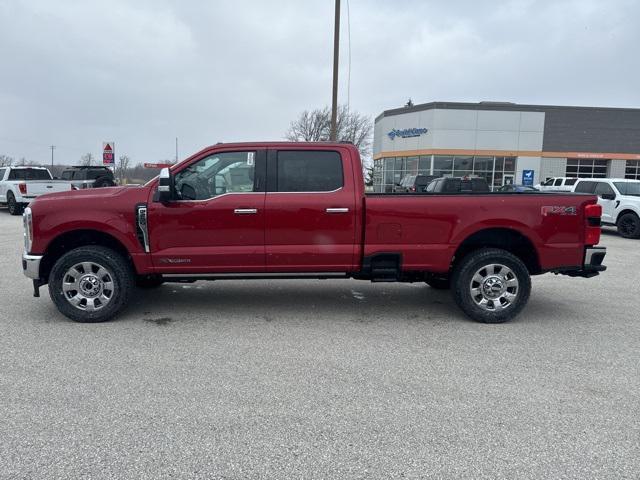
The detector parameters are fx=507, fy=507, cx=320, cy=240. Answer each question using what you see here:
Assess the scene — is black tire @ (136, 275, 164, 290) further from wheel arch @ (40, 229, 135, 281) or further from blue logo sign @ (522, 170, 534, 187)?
blue logo sign @ (522, 170, 534, 187)

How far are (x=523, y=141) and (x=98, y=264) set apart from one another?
134ft

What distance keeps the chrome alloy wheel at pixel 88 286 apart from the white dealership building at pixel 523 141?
1417 inches

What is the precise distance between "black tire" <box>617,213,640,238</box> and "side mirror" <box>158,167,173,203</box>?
45.8 ft

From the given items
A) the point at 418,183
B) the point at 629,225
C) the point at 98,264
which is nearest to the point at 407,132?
the point at 418,183

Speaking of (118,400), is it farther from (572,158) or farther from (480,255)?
(572,158)

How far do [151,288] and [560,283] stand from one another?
638cm

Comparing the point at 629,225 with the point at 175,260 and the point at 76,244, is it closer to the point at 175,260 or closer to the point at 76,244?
the point at 175,260

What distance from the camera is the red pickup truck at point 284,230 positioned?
543cm

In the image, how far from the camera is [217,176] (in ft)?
18.2

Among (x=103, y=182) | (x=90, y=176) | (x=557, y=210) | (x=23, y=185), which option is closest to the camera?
(x=557, y=210)

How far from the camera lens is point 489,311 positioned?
18.6 feet

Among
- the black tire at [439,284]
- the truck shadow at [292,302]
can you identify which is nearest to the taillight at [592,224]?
the truck shadow at [292,302]

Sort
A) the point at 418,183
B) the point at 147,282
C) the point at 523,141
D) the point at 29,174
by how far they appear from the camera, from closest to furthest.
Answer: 1. the point at 147,282
2. the point at 29,174
3. the point at 418,183
4. the point at 523,141

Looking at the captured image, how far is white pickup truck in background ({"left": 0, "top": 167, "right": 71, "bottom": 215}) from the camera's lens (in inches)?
760
